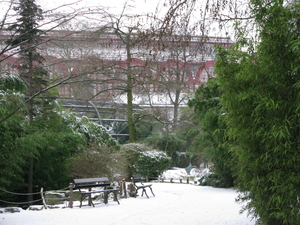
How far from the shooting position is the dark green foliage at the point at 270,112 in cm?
507

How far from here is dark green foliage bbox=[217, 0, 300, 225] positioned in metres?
5.07

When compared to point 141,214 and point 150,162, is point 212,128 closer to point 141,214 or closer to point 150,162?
point 141,214

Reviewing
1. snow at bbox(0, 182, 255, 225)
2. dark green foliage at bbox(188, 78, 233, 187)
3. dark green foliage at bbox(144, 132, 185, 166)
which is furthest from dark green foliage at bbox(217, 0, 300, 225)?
dark green foliage at bbox(144, 132, 185, 166)

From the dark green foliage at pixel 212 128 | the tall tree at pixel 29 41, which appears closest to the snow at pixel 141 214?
the tall tree at pixel 29 41

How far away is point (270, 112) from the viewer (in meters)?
5.23

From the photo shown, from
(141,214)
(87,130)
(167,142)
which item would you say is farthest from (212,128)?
(167,142)

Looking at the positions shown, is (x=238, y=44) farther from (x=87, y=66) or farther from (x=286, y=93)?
(x=87, y=66)

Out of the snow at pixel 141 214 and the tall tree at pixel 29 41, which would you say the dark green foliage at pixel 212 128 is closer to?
the snow at pixel 141 214

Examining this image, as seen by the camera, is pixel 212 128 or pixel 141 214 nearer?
pixel 141 214

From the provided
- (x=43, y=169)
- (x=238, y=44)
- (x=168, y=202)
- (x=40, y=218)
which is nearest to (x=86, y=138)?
(x=43, y=169)

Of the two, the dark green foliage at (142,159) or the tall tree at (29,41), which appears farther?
A: the dark green foliage at (142,159)

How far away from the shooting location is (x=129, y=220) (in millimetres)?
7898

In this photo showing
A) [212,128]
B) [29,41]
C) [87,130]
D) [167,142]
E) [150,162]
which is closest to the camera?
[29,41]

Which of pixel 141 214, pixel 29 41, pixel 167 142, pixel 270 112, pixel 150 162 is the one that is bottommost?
pixel 150 162
